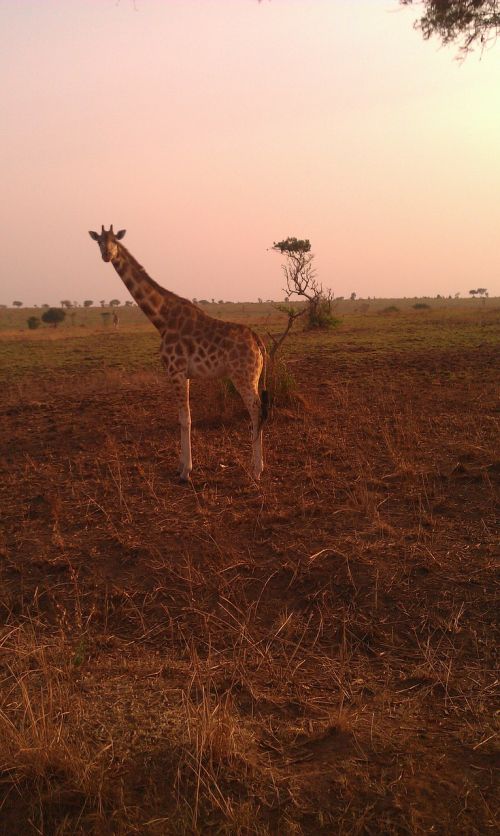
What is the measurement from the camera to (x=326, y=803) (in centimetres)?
285

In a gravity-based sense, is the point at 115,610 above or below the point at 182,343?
below

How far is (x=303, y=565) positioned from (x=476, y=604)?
4.28 feet

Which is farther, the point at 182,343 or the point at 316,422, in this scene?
the point at 316,422

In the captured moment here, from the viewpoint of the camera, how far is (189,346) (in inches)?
312

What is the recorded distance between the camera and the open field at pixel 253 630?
2.94m

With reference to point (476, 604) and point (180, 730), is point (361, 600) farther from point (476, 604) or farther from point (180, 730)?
point (180, 730)

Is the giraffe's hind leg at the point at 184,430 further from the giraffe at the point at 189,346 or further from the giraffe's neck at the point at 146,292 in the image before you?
the giraffe's neck at the point at 146,292

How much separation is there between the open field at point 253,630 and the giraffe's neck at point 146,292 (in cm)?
178

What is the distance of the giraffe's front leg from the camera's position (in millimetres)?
7527

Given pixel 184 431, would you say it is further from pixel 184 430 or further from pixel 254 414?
pixel 254 414

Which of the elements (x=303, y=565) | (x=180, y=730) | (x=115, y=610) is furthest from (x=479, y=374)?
(x=180, y=730)

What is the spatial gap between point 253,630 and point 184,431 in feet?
12.1

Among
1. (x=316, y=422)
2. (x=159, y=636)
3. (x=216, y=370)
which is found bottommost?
(x=159, y=636)

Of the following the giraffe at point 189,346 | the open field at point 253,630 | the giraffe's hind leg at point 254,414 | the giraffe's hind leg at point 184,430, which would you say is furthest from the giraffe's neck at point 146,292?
the open field at point 253,630
